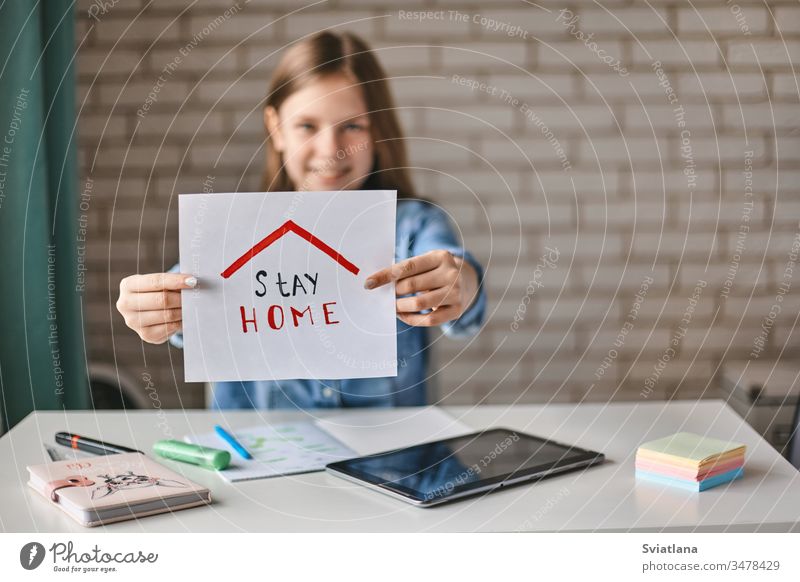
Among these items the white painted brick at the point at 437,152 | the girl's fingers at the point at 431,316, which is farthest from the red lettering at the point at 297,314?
the white painted brick at the point at 437,152

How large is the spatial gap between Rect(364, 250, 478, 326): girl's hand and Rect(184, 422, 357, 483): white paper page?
0.16 meters

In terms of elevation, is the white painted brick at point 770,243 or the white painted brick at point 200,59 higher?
the white painted brick at point 200,59

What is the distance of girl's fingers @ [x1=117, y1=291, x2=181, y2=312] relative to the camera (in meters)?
0.76

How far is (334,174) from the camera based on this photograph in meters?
1.35

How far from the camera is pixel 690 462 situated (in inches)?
29.3

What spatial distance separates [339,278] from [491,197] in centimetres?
112

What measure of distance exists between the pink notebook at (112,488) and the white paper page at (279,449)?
0.07 meters

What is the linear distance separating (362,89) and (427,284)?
730 millimetres

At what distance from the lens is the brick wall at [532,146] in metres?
1.78

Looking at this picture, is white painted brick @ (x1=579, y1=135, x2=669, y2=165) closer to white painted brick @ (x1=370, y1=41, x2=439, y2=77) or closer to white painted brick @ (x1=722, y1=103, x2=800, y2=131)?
white painted brick @ (x1=722, y1=103, x2=800, y2=131)

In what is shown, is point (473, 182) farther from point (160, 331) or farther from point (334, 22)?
point (160, 331)

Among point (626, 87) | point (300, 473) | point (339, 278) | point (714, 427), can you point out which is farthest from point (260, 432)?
point (626, 87)

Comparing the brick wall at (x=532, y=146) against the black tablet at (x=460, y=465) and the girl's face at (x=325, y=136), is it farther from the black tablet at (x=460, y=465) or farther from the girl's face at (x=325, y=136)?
the black tablet at (x=460, y=465)
